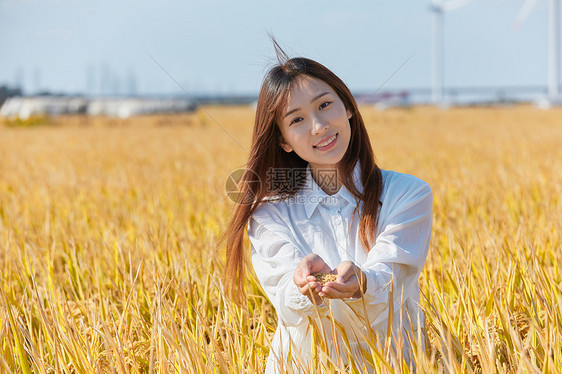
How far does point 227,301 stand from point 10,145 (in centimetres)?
892

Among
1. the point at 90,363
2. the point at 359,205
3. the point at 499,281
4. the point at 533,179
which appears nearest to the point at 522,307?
the point at 499,281

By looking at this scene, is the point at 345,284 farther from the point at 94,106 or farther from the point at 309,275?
the point at 94,106

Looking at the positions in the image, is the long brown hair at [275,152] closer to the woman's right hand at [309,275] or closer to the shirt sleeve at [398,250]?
the shirt sleeve at [398,250]

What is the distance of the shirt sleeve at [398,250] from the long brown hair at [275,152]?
0.08 metres

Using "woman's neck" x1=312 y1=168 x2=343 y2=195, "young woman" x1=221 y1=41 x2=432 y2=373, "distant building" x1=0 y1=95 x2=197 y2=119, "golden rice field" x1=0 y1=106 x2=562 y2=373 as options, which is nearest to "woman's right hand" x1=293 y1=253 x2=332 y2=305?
"young woman" x1=221 y1=41 x2=432 y2=373

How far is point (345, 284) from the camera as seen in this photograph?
1084 millimetres

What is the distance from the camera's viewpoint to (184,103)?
23703 millimetres

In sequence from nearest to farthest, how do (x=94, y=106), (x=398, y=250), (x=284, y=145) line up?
(x=398, y=250) → (x=284, y=145) → (x=94, y=106)

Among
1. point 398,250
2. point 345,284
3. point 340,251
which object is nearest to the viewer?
point 345,284

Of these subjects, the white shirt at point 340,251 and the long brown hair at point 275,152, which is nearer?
the white shirt at point 340,251

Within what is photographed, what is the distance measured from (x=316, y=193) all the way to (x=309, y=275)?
1.00 feet

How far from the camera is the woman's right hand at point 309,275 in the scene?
43.1 inches

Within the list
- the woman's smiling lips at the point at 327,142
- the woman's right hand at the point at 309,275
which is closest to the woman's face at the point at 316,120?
the woman's smiling lips at the point at 327,142

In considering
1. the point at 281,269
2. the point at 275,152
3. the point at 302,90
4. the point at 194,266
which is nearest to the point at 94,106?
the point at 194,266
